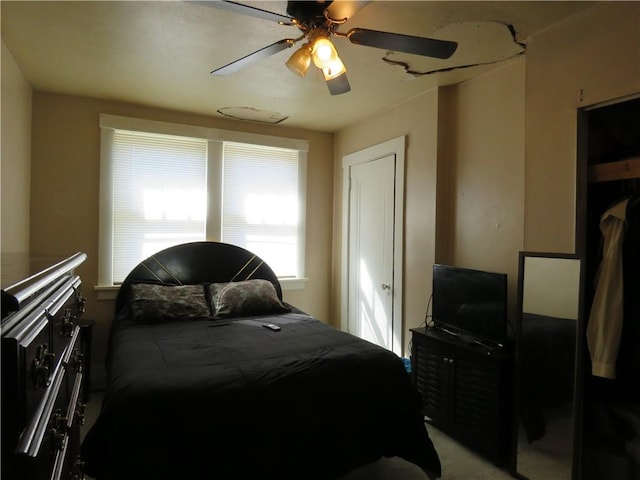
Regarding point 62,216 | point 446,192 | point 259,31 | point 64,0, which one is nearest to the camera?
point 64,0

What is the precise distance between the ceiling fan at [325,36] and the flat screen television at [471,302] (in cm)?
143

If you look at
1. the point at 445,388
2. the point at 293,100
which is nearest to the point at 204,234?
the point at 293,100

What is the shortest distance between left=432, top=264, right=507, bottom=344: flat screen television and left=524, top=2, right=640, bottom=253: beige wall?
1.24ft

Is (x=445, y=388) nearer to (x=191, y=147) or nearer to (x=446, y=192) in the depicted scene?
(x=446, y=192)

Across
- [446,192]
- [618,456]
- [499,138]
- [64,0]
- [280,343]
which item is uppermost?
[64,0]

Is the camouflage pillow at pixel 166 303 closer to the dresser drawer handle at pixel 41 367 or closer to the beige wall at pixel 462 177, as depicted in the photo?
the beige wall at pixel 462 177

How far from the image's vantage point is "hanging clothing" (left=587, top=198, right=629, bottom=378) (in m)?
1.96

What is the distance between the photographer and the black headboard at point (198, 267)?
362 centimetres

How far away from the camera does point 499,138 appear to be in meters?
2.82

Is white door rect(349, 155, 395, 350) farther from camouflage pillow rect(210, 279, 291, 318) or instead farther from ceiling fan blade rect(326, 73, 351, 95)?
ceiling fan blade rect(326, 73, 351, 95)

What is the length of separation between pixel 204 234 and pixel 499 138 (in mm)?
2866

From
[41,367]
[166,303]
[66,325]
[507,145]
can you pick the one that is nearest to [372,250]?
[507,145]

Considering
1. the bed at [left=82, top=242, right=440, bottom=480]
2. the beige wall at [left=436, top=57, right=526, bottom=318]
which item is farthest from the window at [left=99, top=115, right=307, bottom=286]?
the beige wall at [left=436, top=57, right=526, bottom=318]

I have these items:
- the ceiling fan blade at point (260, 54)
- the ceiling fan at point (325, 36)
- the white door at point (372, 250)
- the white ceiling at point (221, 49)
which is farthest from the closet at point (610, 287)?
the white door at point (372, 250)
